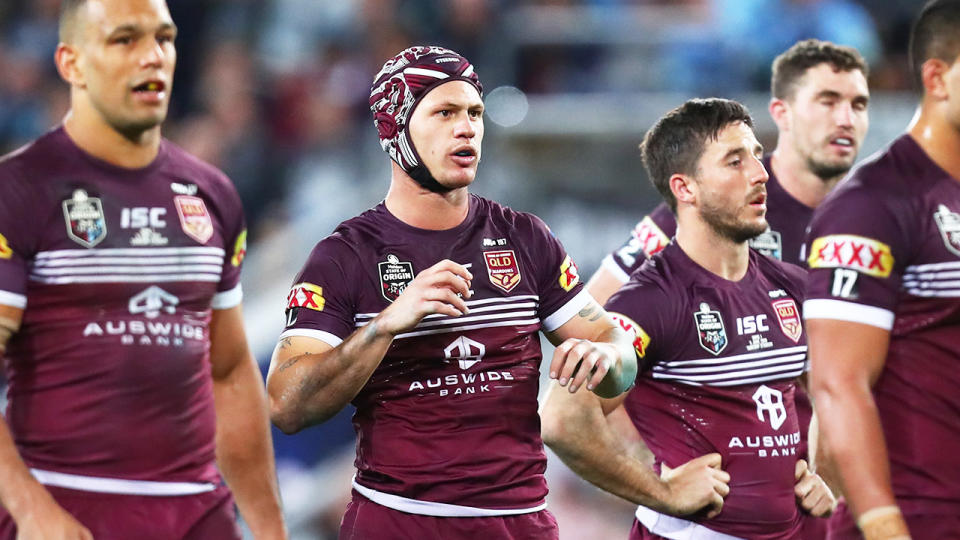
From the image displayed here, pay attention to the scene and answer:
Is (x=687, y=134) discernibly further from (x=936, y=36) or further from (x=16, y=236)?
(x=16, y=236)

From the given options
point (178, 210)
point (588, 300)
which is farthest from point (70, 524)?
point (588, 300)

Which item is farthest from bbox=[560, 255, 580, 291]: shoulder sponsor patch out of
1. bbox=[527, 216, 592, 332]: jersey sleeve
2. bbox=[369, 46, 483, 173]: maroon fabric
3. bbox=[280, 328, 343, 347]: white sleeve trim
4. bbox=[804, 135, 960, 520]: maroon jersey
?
bbox=[804, 135, 960, 520]: maroon jersey

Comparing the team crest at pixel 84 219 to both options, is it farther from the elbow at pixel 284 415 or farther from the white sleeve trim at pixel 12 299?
the elbow at pixel 284 415

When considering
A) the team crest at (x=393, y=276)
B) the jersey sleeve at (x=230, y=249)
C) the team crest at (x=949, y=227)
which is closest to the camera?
the team crest at (x=949, y=227)

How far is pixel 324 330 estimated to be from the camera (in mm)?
4656

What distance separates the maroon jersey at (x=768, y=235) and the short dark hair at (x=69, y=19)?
8.72 feet

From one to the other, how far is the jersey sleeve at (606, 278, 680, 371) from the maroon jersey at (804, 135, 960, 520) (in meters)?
0.94

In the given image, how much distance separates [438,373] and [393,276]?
0.35 metres

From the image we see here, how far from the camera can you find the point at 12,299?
14.8 ft

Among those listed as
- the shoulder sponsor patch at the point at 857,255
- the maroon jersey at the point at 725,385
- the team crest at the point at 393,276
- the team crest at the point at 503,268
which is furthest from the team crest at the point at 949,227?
the team crest at the point at 393,276

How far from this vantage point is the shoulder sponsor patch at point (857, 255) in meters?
4.20

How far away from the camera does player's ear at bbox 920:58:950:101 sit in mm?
4371

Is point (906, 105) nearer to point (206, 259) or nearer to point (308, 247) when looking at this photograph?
point (308, 247)

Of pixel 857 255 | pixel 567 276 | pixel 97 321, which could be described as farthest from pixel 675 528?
pixel 97 321
